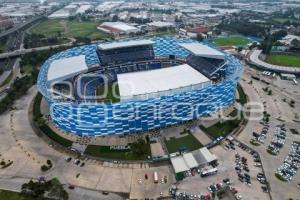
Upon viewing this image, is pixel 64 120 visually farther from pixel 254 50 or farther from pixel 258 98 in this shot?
pixel 254 50

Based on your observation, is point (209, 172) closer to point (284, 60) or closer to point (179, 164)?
point (179, 164)

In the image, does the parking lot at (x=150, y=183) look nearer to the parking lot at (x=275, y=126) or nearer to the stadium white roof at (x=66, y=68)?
the parking lot at (x=275, y=126)

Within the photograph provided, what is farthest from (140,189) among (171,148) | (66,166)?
(66,166)

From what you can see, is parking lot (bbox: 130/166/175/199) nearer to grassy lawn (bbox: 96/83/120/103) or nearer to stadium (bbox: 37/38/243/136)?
stadium (bbox: 37/38/243/136)

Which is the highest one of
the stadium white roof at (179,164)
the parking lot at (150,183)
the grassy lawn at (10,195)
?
the stadium white roof at (179,164)

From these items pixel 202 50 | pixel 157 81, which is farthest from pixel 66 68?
pixel 202 50

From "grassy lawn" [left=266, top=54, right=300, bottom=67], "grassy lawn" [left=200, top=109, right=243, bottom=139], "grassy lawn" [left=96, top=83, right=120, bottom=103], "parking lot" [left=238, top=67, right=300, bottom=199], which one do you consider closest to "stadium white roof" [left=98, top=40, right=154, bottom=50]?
"grassy lawn" [left=96, top=83, right=120, bottom=103]

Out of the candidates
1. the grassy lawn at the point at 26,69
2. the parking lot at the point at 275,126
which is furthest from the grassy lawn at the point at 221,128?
the grassy lawn at the point at 26,69
